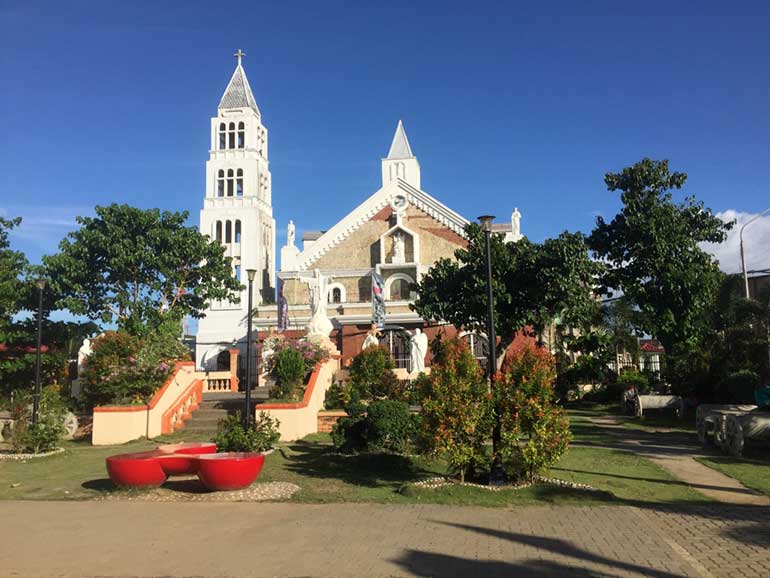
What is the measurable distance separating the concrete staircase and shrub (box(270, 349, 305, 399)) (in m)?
1.26

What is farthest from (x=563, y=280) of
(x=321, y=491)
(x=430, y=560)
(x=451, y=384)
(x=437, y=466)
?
(x=430, y=560)

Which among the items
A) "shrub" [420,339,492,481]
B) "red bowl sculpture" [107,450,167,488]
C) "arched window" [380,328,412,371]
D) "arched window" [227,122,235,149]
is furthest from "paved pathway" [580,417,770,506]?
"arched window" [227,122,235,149]

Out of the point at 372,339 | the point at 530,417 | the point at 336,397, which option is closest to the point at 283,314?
the point at 372,339

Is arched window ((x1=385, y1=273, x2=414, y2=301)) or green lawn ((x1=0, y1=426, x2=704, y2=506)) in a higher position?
arched window ((x1=385, y1=273, x2=414, y2=301))

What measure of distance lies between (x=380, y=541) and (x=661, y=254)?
50.8ft

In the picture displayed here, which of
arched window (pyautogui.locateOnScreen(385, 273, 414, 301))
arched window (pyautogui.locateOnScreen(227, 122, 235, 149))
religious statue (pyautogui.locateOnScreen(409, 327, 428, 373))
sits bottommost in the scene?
religious statue (pyautogui.locateOnScreen(409, 327, 428, 373))

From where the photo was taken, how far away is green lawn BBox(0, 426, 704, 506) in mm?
9594

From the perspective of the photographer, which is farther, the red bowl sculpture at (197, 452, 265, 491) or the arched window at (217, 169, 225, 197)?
the arched window at (217, 169, 225, 197)

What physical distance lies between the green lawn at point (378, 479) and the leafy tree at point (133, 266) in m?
16.5

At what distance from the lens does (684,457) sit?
13.3 metres

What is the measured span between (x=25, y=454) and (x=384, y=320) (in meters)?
22.0

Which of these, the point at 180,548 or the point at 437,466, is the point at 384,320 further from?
the point at 180,548

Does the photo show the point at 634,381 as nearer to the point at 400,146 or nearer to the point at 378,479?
the point at 378,479

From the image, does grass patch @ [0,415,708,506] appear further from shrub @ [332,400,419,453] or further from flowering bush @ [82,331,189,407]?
flowering bush @ [82,331,189,407]
